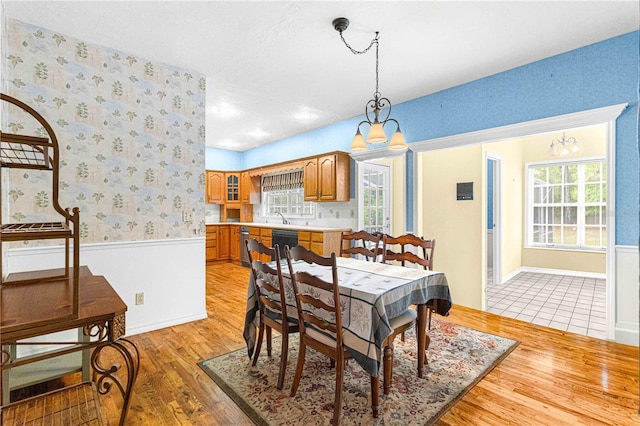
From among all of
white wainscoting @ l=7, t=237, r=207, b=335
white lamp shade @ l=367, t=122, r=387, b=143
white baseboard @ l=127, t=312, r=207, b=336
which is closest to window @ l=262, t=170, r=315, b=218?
white wainscoting @ l=7, t=237, r=207, b=335

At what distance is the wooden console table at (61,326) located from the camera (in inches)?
51.7

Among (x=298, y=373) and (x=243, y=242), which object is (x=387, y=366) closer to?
(x=298, y=373)

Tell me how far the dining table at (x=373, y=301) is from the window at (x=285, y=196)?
3.53 m

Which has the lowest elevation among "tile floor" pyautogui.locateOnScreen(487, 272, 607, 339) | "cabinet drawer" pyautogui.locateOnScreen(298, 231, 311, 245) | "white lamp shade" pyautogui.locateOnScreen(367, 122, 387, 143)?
"tile floor" pyautogui.locateOnScreen(487, 272, 607, 339)

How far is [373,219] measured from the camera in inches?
207

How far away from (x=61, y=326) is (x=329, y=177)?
4.14 m

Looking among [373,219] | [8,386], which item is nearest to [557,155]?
[373,219]

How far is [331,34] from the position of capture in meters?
2.83

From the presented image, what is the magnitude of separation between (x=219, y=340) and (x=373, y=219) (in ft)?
10.00

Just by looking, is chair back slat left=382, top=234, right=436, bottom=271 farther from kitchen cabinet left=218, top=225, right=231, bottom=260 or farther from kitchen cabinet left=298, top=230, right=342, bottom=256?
kitchen cabinet left=218, top=225, right=231, bottom=260

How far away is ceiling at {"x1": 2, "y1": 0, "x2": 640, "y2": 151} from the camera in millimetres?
2484

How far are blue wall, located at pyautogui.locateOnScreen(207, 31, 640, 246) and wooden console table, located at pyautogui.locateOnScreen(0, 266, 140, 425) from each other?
9.86 ft

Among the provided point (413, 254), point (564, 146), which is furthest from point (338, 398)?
point (564, 146)

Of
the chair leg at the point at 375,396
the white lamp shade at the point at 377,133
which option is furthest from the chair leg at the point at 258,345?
the white lamp shade at the point at 377,133
